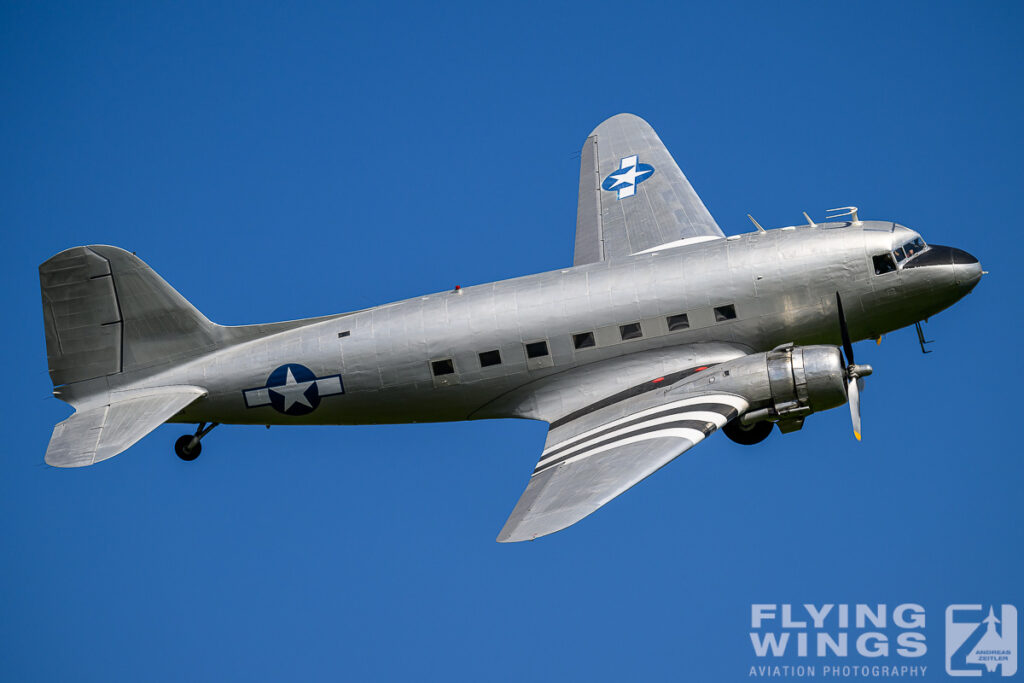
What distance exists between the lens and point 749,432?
2258 cm

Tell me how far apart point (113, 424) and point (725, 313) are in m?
11.4

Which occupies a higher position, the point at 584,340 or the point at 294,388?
the point at 584,340

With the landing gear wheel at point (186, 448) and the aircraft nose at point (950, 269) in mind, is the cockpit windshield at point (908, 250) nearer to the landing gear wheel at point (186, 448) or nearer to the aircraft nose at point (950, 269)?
the aircraft nose at point (950, 269)

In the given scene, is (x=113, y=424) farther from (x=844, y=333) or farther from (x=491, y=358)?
(x=844, y=333)

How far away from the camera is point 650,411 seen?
858 inches

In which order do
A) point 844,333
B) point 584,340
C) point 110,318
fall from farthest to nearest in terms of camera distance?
point 110,318 < point 584,340 < point 844,333

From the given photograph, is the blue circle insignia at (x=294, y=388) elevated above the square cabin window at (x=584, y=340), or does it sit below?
below

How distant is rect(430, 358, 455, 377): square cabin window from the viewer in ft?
77.2

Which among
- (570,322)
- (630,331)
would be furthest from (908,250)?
(570,322)

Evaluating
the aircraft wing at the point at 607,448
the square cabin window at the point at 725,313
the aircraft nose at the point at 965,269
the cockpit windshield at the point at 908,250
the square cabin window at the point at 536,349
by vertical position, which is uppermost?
the cockpit windshield at the point at 908,250

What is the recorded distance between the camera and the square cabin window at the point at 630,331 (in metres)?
23.0

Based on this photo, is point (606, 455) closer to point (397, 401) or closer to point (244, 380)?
point (397, 401)

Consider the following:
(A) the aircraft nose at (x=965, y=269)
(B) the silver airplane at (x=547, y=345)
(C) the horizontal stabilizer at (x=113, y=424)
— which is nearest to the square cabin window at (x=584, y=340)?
(B) the silver airplane at (x=547, y=345)

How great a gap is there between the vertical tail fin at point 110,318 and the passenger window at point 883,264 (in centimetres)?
1247
